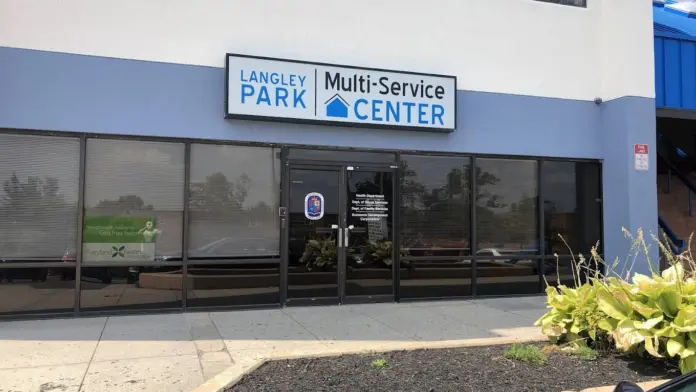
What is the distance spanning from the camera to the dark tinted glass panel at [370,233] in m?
8.83

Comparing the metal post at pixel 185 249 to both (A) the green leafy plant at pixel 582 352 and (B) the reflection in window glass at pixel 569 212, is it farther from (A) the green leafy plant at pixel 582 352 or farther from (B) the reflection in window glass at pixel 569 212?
(B) the reflection in window glass at pixel 569 212

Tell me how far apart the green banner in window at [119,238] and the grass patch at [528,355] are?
17.1ft

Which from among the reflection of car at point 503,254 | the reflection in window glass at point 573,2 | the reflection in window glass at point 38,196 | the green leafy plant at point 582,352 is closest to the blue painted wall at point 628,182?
the reflection of car at point 503,254

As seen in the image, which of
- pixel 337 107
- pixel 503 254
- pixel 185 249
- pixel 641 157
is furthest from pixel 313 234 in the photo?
pixel 641 157

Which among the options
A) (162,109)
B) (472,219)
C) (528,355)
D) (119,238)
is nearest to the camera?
(528,355)

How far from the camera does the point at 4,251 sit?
7352 mm

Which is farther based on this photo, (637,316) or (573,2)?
(573,2)

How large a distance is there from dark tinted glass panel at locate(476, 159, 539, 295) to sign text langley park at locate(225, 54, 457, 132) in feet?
4.47

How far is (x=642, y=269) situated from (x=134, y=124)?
914 cm

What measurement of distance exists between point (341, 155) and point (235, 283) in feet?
8.63

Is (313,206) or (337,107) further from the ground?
(337,107)

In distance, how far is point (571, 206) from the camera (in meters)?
10.2

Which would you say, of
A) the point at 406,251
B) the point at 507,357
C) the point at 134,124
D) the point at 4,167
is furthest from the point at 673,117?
the point at 4,167

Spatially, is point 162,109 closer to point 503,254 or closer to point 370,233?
point 370,233
